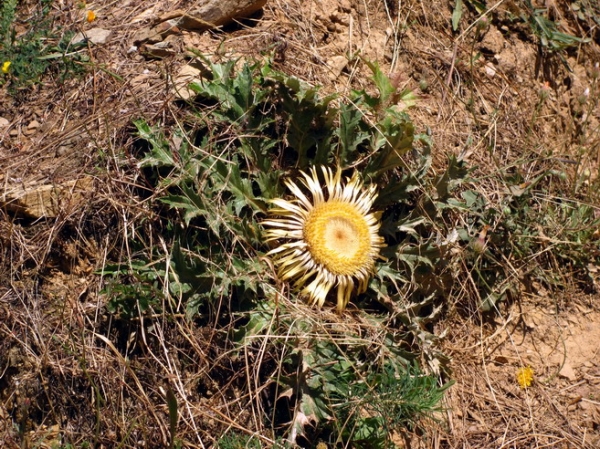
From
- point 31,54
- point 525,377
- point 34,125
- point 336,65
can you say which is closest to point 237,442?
point 525,377

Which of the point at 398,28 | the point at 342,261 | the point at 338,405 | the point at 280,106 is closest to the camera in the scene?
the point at 338,405

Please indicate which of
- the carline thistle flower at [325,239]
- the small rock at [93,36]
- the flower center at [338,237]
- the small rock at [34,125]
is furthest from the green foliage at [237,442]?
the small rock at [93,36]

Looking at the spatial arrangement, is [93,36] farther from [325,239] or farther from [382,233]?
[382,233]

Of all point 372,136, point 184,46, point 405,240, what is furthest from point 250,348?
point 184,46

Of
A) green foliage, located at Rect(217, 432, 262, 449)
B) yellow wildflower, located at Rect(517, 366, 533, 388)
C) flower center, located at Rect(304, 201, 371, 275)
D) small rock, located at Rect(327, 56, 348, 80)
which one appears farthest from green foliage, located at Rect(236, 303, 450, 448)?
small rock, located at Rect(327, 56, 348, 80)

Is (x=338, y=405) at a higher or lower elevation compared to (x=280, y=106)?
lower

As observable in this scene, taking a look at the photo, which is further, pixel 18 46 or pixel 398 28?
pixel 398 28

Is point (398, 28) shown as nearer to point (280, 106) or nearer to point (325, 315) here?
point (280, 106)
